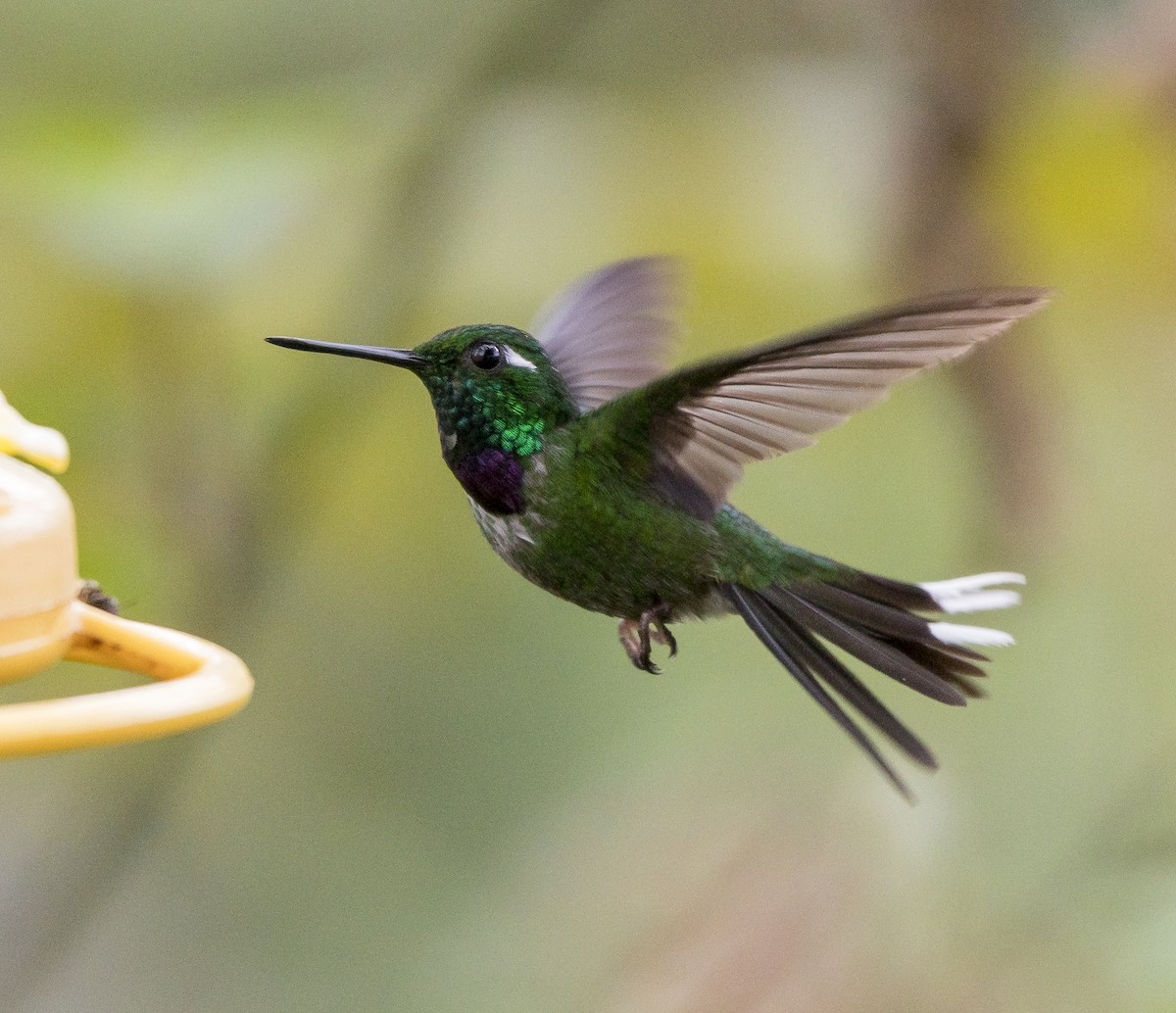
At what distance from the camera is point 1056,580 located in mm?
4445

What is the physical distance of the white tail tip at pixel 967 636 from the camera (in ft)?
7.26

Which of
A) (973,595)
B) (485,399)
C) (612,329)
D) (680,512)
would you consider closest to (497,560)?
(612,329)

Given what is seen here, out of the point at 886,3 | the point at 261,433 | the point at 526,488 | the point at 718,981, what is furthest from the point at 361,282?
the point at 718,981

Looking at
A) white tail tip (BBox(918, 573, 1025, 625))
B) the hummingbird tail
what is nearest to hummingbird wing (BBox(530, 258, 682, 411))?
the hummingbird tail

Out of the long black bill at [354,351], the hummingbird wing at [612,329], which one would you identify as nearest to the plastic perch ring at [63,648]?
the long black bill at [354,351]

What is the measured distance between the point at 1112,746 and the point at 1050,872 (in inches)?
38.8

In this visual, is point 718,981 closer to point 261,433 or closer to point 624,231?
point 261,433

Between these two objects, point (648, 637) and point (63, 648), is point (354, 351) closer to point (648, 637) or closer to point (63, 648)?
point (63, 648)

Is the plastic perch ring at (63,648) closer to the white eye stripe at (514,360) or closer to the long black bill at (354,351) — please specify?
the long black bill at (354,351)

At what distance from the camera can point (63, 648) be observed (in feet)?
6.09

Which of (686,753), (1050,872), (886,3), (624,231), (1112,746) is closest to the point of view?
(886,3)

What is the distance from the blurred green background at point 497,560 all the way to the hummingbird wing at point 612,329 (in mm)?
276

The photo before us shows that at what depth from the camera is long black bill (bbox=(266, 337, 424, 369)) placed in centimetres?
206

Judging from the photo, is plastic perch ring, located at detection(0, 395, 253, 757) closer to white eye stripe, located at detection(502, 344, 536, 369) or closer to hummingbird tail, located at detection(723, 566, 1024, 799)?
white eye stripe, located at detection(502, 344, 536, 369)
